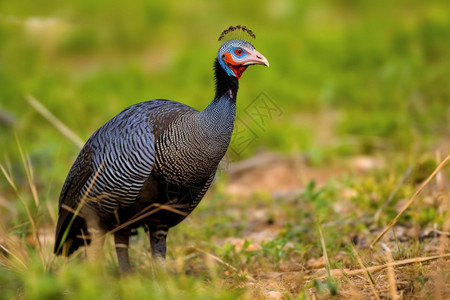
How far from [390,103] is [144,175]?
201 inches

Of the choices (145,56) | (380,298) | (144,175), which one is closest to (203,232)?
(144,175)

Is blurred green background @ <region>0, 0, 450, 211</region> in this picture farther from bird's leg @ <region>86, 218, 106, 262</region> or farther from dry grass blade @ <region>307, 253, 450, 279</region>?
dry grass blade @ <region>307, 253, 450, 279</region>

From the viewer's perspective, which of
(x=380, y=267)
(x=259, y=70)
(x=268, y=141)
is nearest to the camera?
(x=380, y=267)

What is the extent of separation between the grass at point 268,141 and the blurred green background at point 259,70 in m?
0.03

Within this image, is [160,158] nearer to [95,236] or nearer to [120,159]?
[120,159]

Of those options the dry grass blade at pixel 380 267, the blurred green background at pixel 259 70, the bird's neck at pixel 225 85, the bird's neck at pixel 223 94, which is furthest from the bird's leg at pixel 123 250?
the blurred green background at pixel 259 70

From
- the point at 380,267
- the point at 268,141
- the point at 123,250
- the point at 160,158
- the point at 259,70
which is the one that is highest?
the point at 259,70

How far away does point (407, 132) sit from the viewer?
7.18m

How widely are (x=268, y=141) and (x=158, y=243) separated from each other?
12.4 feet

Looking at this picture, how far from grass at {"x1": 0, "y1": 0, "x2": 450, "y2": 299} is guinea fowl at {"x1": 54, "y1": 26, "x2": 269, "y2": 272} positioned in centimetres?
38

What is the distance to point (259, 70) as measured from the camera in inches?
368

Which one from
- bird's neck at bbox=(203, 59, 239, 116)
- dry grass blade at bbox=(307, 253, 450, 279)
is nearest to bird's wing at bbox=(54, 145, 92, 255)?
bird's neck at bbox=(203, 59, 239, 116)

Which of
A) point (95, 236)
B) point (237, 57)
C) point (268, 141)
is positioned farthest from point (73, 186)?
point (268, 141)

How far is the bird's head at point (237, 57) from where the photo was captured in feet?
12.5
